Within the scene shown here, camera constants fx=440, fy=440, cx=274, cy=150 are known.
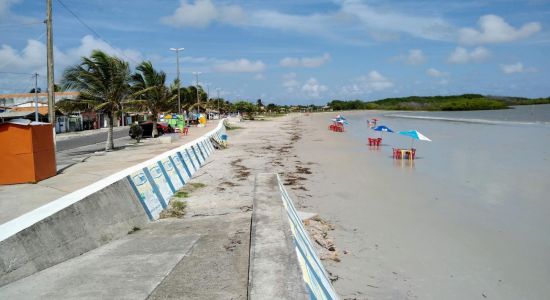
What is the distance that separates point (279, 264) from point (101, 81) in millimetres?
20931

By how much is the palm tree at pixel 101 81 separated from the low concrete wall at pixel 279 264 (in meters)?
17.8

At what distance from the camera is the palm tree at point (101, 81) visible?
885 inches

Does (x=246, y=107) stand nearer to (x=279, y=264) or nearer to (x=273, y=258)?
(x=273, y=258)

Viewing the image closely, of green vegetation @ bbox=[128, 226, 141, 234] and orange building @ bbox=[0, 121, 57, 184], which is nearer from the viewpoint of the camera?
green vegetation @ bbox=[128, 226, 141, 234]

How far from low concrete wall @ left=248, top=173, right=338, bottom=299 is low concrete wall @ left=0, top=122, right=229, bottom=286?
2.46 meters

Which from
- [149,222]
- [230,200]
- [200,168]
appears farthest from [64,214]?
[200,168]

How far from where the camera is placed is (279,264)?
17.2 feet

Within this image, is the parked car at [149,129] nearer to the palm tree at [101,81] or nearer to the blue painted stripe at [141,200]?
the palm tree at [101,81]

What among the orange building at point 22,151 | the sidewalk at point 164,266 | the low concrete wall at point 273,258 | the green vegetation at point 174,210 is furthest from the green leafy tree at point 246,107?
the low concrete wall at point 273,258

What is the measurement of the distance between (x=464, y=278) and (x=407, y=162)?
1477 centimetres

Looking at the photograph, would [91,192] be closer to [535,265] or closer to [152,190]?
Answer: [152,190]

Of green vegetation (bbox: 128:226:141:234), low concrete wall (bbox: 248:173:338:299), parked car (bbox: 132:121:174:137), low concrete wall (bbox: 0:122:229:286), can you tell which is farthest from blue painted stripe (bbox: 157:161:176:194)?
parked car (bbox: 132:121:174:137)

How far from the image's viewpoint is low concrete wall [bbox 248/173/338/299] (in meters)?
4.54

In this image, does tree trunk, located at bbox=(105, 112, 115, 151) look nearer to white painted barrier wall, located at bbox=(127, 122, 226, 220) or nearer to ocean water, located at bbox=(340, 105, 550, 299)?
white painted barrier wall, located at bbox=(127, 122, 226, 220)
